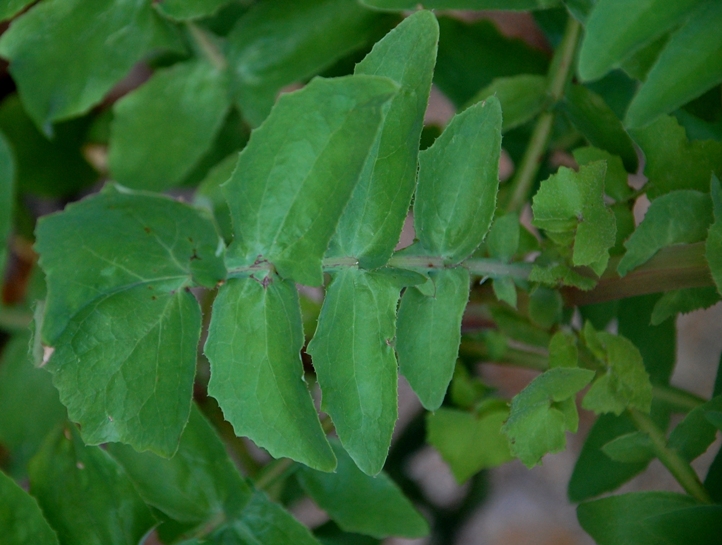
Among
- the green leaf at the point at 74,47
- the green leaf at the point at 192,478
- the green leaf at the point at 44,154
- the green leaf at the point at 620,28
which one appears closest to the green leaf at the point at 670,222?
the green leaf at the point at 620,28

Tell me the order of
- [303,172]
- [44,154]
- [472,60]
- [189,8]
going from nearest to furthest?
[303,172] < [189,8] < [472,60] < [44,154]

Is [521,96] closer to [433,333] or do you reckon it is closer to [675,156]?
[675,156]

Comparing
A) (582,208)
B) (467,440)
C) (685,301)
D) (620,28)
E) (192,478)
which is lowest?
(467,440)

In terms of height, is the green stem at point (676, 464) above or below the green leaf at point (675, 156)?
below

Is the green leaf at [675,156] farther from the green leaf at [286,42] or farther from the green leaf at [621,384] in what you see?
the green leaf at [286,42]

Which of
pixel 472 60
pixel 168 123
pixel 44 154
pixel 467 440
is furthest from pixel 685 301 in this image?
pixel 44 154

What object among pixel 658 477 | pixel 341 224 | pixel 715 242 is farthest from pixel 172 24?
pixel 658 477

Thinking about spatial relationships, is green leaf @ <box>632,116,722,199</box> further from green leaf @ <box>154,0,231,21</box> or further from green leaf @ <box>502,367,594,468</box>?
green leaf @ <box>154,0,231,21</box>
